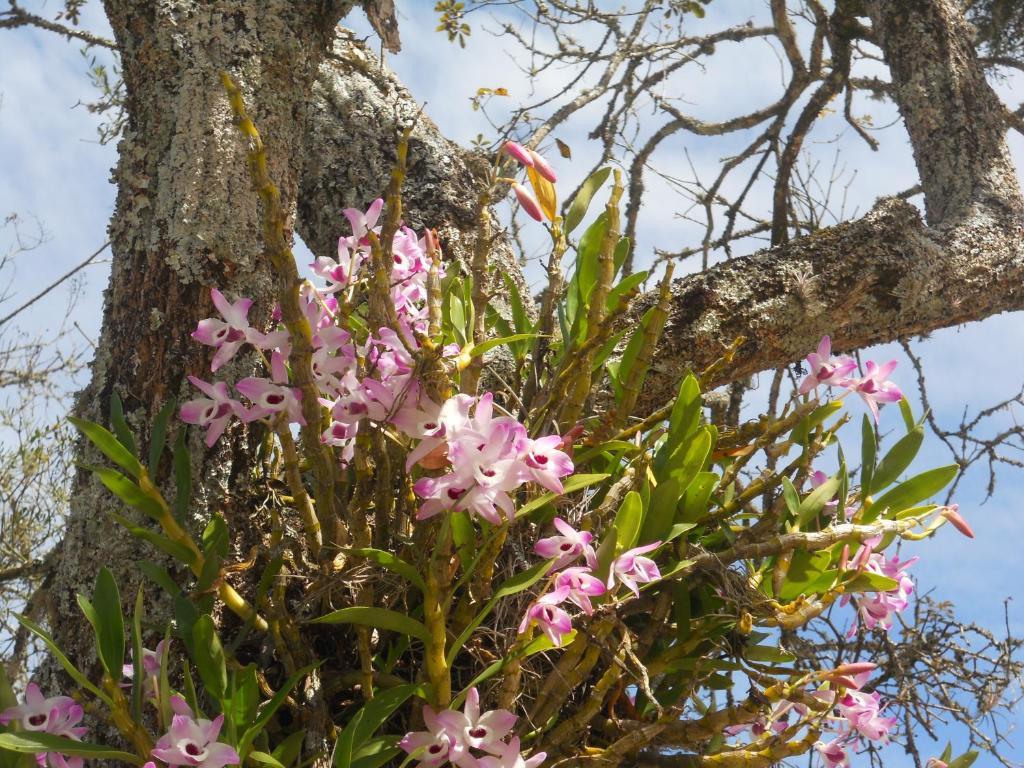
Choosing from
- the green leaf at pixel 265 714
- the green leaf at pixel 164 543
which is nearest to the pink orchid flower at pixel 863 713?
the green leaf at pixel 265 714

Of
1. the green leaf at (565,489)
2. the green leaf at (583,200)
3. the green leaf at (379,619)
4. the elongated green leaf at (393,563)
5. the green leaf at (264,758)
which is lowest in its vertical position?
the green leaf at (264,758)

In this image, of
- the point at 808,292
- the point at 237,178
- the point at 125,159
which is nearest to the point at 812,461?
the point at 808,292

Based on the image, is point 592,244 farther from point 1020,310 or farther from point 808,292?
point 1020,310

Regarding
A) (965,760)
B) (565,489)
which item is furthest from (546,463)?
(965,760)

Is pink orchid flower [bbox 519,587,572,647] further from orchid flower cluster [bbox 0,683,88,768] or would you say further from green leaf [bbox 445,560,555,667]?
orchid flower cluster [bbox 0,683,88,768]

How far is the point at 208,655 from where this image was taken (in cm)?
91

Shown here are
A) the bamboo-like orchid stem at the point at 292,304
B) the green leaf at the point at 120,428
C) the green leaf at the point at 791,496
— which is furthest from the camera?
the green leaf at the point at 791,496

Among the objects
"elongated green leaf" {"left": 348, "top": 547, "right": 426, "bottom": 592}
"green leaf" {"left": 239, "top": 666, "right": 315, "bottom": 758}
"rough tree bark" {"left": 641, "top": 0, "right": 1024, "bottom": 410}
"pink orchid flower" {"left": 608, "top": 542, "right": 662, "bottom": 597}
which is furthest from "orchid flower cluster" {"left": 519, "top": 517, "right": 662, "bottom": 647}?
"rough tree bark" {"left": 641, "top": 0, "right": 1024, "bottom": 410}

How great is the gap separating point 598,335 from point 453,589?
10.6 inches

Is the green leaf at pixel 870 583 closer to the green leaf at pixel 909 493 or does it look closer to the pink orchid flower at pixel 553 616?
the green leaf at pixel 909 493

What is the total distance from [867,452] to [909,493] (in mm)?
63

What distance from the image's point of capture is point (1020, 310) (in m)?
1.89

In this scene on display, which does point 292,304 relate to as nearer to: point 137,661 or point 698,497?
point 137,661

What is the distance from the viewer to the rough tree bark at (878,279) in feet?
5.04
